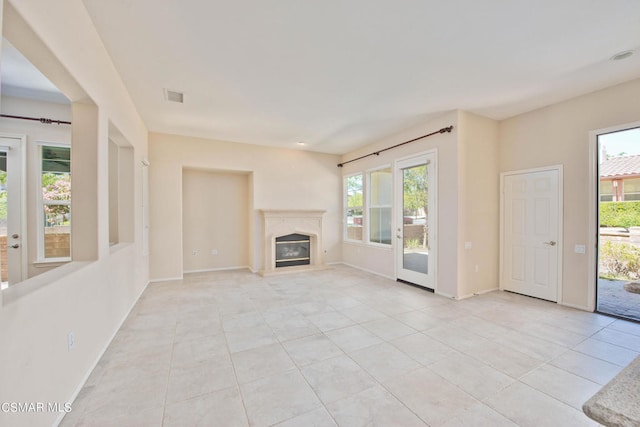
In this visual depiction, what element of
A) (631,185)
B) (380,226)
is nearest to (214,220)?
(380,226)

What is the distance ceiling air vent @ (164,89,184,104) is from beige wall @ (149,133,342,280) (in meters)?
1.73

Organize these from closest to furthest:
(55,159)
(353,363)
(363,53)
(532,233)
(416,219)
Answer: (353,363)
(363,53)
(55,159)
(532,233)
(416,219)

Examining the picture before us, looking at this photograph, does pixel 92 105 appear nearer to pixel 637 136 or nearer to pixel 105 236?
pixel 105 236

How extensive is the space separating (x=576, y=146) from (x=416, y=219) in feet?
7.65

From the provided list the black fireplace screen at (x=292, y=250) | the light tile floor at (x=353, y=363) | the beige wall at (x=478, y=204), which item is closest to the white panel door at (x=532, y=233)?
the beige wall at (x=478, y=204)

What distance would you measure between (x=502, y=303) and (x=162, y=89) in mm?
5415

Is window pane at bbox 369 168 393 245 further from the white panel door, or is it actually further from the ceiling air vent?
the ceiling air vent

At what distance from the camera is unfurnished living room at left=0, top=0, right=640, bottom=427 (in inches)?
71.9

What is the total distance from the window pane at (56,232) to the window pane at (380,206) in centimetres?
528

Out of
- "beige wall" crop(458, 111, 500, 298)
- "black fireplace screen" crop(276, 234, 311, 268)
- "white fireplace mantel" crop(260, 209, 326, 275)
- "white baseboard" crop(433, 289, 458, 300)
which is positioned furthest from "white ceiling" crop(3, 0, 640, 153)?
"black fireplace screen" crop(276, 234, 311, 268)

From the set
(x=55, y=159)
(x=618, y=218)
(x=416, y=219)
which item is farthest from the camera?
(x=416, y=219)

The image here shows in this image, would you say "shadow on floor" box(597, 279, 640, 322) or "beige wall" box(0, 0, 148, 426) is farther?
"shadow on floor" box(597, 279, 640, 322)

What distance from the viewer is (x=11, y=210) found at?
358 cm

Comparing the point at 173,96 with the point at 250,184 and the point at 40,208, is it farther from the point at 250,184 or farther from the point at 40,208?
the point at 250,184
